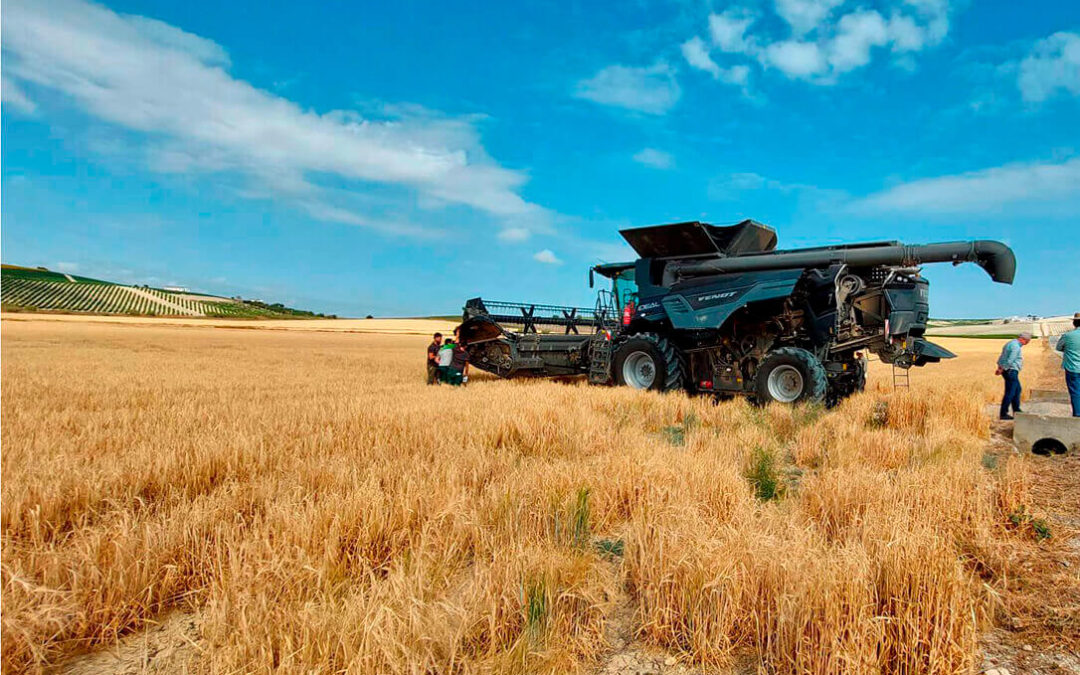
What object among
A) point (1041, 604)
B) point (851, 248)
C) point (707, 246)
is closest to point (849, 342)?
point (851, 248)

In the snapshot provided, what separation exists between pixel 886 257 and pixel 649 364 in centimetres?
437

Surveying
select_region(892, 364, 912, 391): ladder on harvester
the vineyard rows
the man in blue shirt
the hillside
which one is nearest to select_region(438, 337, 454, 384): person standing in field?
select_region(892, 364, 912, 391): ladder on harvester

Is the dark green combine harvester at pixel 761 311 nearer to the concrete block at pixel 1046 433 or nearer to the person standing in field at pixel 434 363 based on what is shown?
the concrete block at pixel 1046 433

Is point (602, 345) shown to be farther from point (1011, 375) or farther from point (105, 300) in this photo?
point (105, 300)

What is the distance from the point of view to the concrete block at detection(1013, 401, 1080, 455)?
235 inches

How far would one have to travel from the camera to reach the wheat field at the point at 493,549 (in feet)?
6.79

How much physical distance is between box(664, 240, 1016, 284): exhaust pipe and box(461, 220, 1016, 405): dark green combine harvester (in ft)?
0.05

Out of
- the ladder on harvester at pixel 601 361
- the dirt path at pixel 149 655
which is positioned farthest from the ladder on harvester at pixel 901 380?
the dirt path at pixel 149 655

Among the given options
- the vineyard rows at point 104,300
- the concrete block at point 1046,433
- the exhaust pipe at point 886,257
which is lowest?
the concrete block at point 1046,433

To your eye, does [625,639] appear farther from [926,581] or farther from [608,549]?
[926,581]

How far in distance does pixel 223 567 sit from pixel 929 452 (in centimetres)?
558

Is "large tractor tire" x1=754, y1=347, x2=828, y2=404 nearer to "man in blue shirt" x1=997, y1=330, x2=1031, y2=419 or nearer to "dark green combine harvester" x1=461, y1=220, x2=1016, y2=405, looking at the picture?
"dark green combine harvester" x1=461, y1=220, x2=1016, y2=405

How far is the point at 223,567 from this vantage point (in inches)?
104

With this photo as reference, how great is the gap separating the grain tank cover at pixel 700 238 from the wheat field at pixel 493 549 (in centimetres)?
544
